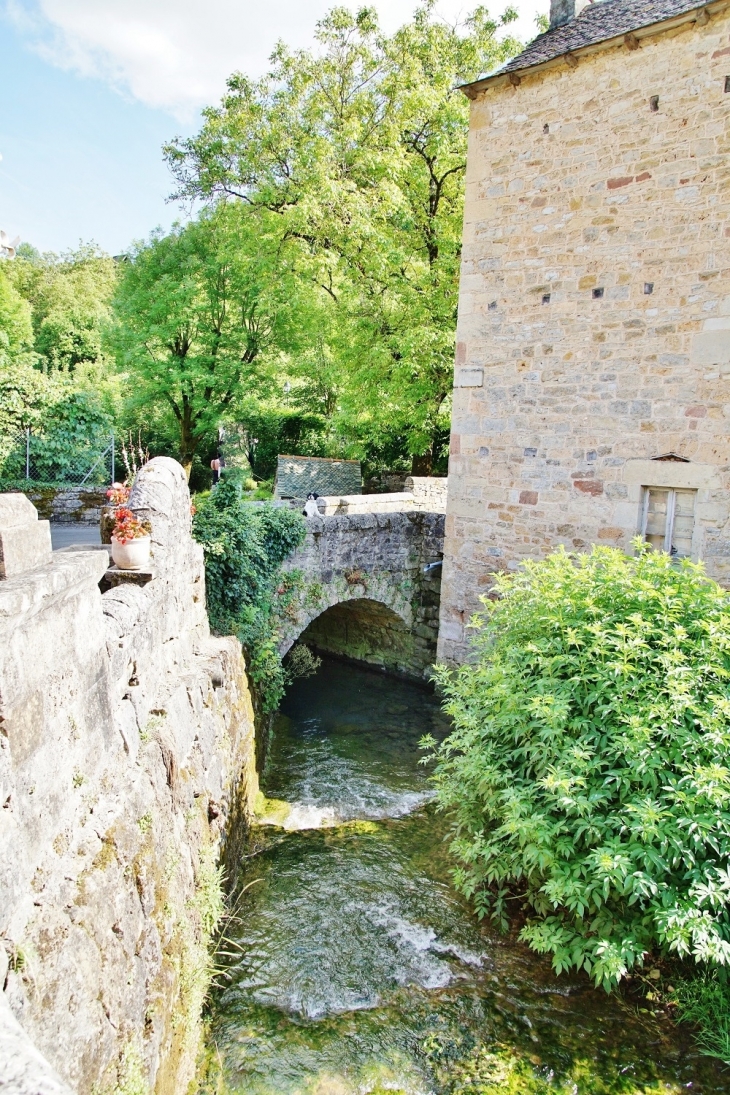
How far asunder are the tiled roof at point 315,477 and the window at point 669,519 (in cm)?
784

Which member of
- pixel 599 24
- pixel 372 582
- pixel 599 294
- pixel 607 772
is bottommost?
pixel 607 772

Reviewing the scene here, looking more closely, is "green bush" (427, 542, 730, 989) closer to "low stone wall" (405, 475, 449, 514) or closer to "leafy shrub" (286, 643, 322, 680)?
"leafy shrub" (286, 643, 322, 680)

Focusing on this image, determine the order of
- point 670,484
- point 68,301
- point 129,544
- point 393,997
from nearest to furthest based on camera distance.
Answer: point 393,997
point 129,544
point 670,484
point 68,301

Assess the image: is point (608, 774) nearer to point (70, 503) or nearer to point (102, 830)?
point (102, 830)

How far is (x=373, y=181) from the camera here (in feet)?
44.3

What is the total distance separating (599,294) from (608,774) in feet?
18.1

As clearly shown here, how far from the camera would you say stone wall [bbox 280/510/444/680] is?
950cm

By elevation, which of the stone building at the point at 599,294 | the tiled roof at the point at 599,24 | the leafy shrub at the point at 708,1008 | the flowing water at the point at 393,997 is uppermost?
the tiled roof at the point at 599,24

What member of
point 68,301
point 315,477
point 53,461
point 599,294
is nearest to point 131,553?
point 599,294

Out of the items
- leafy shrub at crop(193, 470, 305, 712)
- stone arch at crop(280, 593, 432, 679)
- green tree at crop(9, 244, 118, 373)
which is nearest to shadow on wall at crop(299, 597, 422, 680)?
stone arch at crop(280, 593, 432, 679)

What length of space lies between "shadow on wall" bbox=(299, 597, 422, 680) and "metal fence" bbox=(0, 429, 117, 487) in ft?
16.4

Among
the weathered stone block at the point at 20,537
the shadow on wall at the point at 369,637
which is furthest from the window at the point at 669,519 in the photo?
the weathered stone block at the point at 20,537

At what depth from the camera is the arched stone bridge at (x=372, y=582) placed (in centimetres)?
949

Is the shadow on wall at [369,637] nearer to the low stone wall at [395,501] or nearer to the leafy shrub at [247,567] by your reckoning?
the low stone wall at [395,501]
